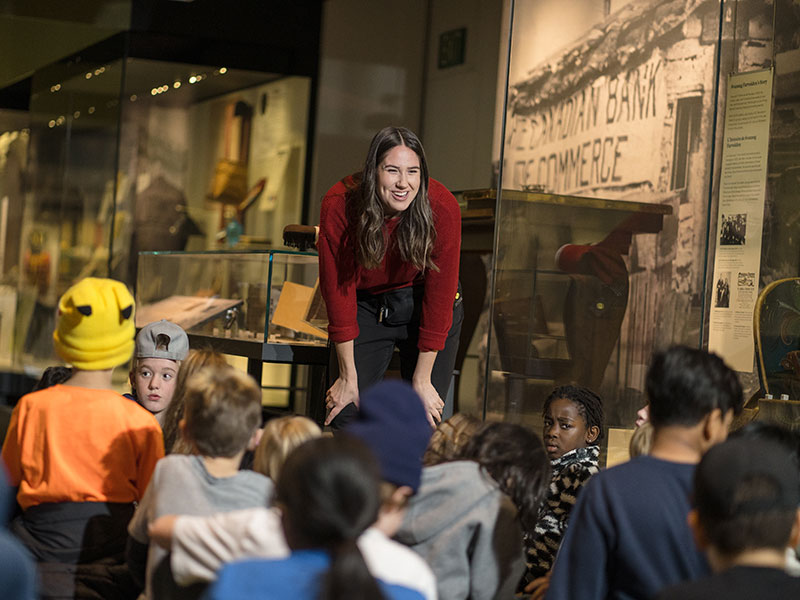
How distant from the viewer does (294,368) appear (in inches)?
327

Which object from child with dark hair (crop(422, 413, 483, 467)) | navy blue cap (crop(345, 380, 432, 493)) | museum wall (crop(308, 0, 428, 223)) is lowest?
child with dark hair (crop(422, 413, 483, 467))

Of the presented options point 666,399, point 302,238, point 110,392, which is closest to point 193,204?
point 302,238

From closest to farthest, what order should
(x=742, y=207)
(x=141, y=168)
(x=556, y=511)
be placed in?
(x=556, y=511), (x=742, y=207), (x=141, y=168)

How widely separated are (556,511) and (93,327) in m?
1.41

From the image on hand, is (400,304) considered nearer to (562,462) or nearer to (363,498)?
(562,462)

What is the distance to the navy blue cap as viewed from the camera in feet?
6.33

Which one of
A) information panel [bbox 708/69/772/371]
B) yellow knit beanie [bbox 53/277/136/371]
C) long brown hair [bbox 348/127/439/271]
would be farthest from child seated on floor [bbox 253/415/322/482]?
information panel [bbox 708/69/772/371]

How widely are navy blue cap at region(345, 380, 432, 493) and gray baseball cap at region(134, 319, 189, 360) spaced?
53.4 inches

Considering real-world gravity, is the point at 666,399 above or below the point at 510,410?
above

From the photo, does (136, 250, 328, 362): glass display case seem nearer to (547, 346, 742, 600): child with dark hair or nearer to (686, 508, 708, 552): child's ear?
(547, 346, 742, 600): child with dark hair

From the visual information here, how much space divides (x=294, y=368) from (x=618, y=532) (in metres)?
6.46

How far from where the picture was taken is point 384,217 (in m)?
3.34

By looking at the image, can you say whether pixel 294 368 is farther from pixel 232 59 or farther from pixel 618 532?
pixel 618 532

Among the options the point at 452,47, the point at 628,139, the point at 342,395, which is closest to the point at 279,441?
the point at 342,395
